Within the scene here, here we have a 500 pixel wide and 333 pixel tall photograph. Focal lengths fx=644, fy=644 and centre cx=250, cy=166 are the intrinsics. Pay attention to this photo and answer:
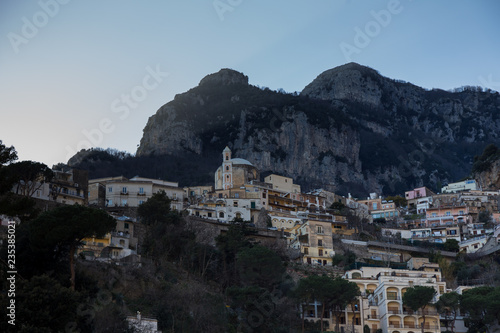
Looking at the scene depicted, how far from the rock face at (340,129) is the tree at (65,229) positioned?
8102 centimetres

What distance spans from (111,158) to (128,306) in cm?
8863

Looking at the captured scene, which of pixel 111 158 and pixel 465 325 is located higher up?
pixel 111 158

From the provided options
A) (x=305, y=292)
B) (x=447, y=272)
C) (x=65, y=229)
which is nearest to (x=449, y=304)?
(x=305, y=292)

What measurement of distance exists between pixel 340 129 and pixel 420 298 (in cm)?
8899

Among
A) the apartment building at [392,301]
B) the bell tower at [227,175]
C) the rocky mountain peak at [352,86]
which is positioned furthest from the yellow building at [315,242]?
the rocky mountain peak at [352,86]

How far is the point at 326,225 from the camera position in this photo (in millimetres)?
66062

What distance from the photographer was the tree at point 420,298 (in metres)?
46.7

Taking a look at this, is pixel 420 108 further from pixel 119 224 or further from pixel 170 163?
pixel 119 224

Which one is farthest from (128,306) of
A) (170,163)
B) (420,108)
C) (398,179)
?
(420,108)

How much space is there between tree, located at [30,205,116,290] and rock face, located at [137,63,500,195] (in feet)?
266

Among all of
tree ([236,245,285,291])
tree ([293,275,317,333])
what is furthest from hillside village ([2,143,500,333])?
tree ([236,245,285,291])

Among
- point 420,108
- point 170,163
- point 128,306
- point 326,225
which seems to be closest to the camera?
point 128,306

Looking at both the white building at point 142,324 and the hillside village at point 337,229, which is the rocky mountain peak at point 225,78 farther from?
the white building at point 142,324

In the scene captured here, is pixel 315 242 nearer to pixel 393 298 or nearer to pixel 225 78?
pixel 393 298
